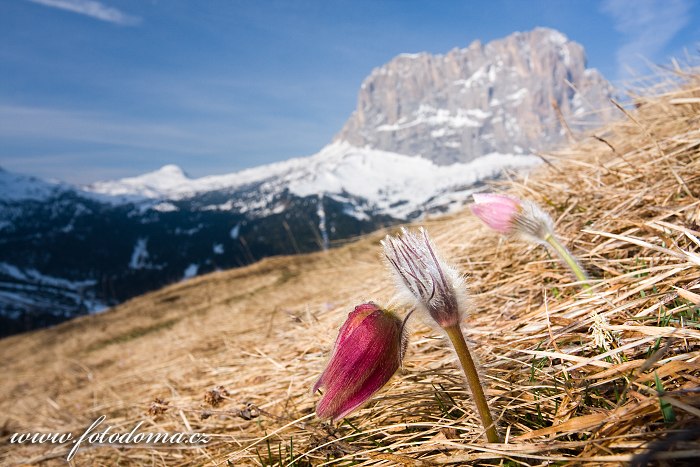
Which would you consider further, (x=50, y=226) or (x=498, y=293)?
(x=50, y=226)

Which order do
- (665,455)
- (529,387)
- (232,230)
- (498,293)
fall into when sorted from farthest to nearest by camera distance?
(232,230), (498,293), (529,387), (665,455)

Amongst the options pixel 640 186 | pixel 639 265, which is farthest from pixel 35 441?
pixel 640 186

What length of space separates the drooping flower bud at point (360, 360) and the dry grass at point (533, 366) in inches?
8.1

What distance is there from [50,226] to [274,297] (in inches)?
9372

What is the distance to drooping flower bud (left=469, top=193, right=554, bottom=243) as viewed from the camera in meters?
1.69

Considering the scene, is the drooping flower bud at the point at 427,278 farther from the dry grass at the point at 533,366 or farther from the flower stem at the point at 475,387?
the dry grass at the point at 533,366

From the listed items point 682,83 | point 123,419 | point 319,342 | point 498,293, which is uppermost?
point 682,83

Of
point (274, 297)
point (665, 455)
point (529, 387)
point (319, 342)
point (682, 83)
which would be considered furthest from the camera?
point (274, 297)

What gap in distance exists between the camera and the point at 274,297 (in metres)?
6.57

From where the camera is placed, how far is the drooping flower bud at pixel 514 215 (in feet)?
5.54

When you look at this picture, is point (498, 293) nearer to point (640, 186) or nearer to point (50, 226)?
point (640, 186)

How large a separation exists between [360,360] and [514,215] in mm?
970

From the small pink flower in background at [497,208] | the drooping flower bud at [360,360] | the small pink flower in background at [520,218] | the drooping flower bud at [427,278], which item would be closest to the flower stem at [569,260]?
the small pink flower in background at [520,218]

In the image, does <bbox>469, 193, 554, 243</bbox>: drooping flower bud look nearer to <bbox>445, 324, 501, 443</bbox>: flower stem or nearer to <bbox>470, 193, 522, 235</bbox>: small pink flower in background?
<bbox>470, 193, 522, 235</bbox>: small pink flower in background
